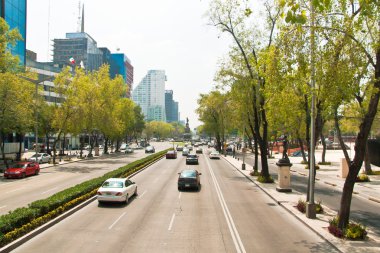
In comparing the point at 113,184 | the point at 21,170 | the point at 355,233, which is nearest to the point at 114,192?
the point at 113,184

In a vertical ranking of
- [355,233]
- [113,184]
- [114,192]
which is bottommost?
[355,233]

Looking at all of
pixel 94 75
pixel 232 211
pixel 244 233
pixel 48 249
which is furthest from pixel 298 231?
pixel 94 75

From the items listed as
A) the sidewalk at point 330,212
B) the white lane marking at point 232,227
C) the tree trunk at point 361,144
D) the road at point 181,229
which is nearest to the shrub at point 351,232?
the sidewalk at point 330,212

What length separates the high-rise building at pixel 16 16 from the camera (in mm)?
50875

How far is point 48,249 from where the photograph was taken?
11758mm

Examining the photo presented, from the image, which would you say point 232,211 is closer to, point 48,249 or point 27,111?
point 48,249

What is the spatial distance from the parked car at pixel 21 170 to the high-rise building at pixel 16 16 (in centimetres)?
2488

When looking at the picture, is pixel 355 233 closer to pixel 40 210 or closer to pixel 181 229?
pixel 181 229

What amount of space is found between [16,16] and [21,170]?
3270cm

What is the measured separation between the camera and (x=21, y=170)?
32.5 metres

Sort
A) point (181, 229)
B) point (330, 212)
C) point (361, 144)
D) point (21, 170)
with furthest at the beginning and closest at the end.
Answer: point (21, 170), point (330, 212), point (181, 229), point (361, 144)

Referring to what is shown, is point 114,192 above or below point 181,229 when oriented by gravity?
above

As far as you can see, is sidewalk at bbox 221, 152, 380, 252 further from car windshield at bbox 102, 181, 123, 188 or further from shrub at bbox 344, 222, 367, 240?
car windshield at bbox 102, 181, 123, 188

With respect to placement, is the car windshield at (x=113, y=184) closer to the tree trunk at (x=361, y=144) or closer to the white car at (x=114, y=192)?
the white car at (x=114, y=192)
